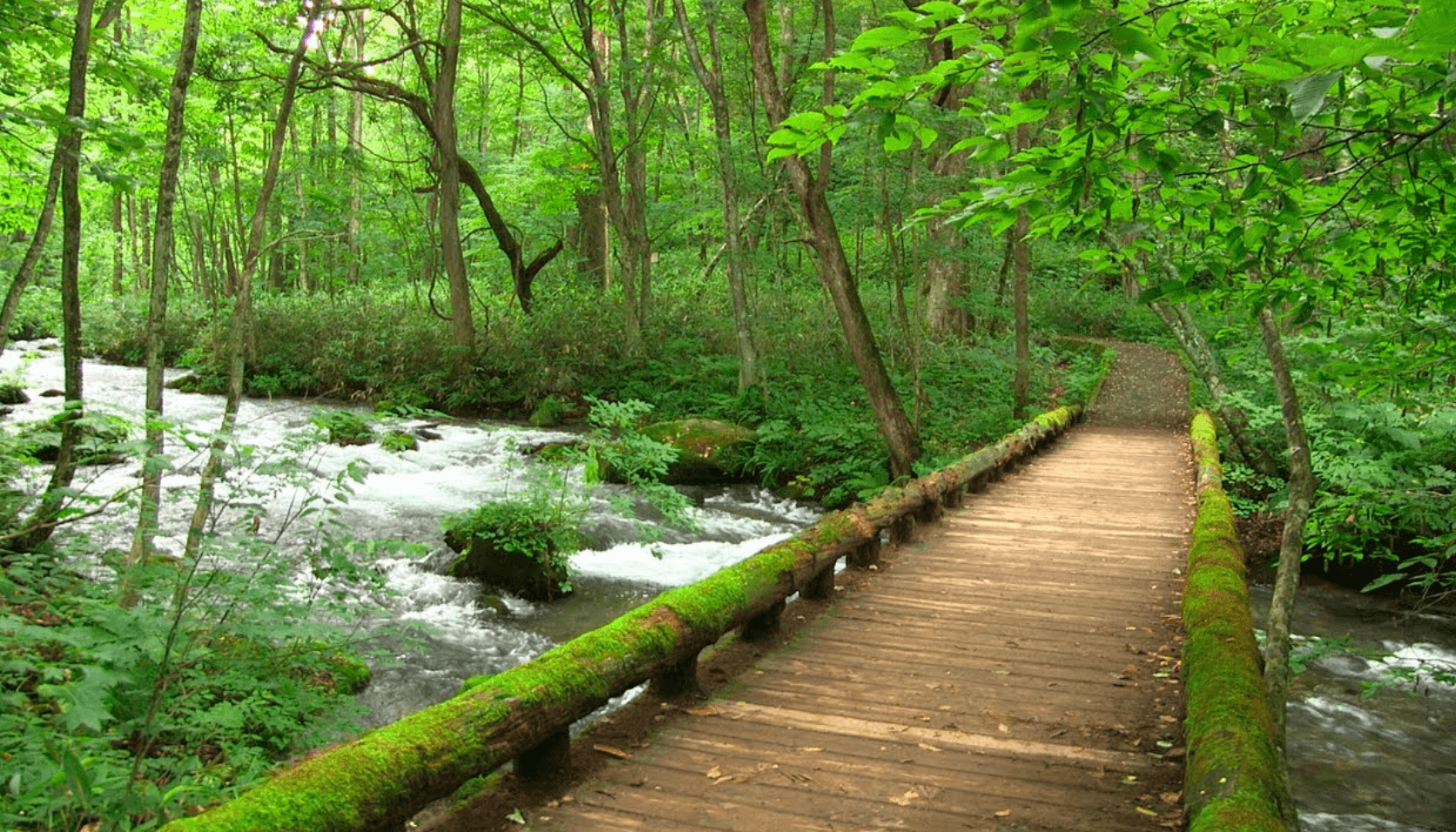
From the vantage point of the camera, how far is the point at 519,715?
143 inches

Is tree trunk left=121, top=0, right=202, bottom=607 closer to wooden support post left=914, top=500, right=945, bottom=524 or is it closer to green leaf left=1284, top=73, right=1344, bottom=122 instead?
wooden support post left=914, top=500, right=945, bottom=524

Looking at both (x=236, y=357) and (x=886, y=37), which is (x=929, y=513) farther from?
(x=886, y=37)

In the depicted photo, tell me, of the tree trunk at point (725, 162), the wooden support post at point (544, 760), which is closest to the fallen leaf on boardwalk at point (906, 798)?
the wooden support post at point (544, 760)

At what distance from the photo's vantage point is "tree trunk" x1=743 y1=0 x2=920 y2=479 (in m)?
12.5

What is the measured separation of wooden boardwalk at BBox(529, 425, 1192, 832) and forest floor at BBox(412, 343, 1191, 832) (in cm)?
1

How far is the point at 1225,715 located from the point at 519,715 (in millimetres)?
2823

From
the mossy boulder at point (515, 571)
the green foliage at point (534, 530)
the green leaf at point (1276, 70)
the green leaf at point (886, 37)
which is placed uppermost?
the green leaf at point (886, 37)

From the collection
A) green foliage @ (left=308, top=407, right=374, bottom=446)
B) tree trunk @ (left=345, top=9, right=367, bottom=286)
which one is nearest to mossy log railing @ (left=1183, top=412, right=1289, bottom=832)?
green foliage @ (left=308, top=407, right=374, bottom=446)

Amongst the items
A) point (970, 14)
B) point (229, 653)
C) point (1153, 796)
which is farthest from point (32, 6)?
point (1153, 796)

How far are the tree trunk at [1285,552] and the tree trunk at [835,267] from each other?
648cm

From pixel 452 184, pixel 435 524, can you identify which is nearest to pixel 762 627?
pixel 435 524

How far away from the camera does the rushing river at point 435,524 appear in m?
7.55

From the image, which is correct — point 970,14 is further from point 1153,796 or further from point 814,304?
point 814,304

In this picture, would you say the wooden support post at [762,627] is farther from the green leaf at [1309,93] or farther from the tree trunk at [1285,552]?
the green leaf at [1309,93]
